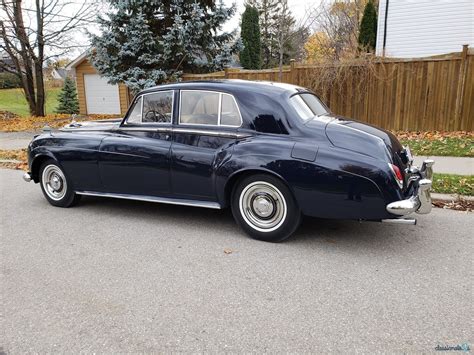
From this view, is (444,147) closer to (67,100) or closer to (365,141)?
(365,141)

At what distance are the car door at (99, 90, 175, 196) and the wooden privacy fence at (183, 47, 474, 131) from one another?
7423 mm

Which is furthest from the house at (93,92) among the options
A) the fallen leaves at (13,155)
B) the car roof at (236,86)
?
the car roof at (236,86)

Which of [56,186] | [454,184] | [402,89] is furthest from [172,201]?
[402,89]

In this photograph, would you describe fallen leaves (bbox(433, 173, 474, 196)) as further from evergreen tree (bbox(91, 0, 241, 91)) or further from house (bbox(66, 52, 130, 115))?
house (bbox(66, 52, 130, 115))

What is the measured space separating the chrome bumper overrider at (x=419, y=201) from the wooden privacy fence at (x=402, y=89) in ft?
23.3

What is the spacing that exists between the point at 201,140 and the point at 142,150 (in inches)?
31.5

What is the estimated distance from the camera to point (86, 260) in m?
3.95

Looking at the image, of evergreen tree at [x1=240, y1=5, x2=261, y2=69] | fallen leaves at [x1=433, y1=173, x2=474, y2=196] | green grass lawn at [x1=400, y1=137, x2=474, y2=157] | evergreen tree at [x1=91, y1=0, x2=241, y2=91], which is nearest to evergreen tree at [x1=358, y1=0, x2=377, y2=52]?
evergreen tree at [x1=240, y1=5, x2=261, y2=69]

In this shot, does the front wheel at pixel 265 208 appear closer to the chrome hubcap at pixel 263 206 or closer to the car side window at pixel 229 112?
the chrome hubcap at pixel 263 206

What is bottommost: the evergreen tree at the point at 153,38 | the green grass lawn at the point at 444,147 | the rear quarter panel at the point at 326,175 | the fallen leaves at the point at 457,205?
the fallen leaves at the point at 457,205

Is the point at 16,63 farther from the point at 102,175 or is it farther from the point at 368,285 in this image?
the point at 368,285

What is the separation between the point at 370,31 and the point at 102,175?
794 inches

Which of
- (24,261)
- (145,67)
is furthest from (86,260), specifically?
(145,67)

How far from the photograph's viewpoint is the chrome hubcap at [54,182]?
5.70 m
